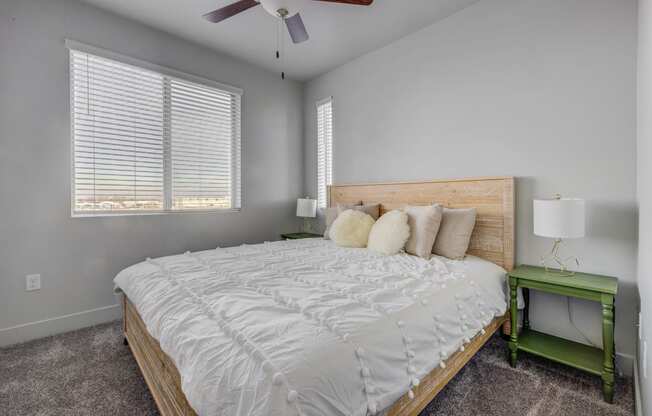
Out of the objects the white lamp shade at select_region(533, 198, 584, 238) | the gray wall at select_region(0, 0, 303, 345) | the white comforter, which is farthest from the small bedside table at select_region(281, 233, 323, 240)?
the white lamp shade at select_region(533, 198, 584, 238)

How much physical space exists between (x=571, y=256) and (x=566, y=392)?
0.90 metres

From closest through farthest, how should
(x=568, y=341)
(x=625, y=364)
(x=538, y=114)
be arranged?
(x=625, y=364), (x=568, y=341), (x=538, y=114)

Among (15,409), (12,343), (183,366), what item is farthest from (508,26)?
(12,343)

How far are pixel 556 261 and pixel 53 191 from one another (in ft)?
13.4

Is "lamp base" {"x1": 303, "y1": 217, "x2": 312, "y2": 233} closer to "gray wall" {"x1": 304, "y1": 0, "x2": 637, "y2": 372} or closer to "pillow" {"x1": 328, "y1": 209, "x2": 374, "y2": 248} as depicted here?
"pillow" {"x1": 328, "y1": 209, "x2": 374, "y2": 248}

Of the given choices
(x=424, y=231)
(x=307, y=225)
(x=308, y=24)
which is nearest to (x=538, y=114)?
(x=424, y=231)

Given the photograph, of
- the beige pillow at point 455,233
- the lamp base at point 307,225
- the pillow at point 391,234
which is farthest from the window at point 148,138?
the beige pillow at point 455,233

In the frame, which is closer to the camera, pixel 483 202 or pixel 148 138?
pixel 483 202

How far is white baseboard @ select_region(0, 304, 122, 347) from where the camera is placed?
2289 millimetres

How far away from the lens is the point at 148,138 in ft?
9.66

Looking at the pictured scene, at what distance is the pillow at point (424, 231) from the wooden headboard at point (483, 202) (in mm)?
317

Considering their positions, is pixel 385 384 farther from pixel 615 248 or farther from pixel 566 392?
pixel 615 248

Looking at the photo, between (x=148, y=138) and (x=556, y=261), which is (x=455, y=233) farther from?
(x=148, y=138)

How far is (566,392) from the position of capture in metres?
1.73
